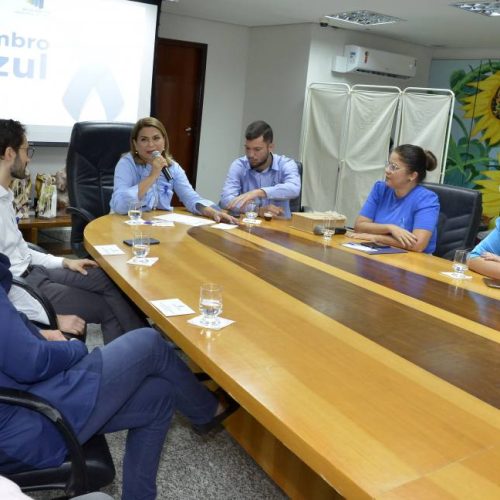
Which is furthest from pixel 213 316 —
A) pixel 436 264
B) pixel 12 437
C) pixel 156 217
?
pixel 156 217

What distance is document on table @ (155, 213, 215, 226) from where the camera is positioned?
3.13 meters

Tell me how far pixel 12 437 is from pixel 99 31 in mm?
4564

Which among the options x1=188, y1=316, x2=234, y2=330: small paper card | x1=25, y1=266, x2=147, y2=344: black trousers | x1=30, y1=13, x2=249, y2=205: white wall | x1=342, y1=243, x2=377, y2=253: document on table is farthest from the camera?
x1=30, y1=13, x2=249, y2=205: white wall

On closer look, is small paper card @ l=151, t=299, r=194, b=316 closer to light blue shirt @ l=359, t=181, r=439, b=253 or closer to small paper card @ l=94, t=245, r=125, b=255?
small paper card @ l=94, t=245, r=125, b=255

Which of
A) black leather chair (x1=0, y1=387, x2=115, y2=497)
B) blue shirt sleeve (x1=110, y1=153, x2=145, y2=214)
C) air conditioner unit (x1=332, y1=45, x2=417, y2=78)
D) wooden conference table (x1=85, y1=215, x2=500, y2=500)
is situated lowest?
black leather chair (x1=0, y1=387, x2=115, y2=497)

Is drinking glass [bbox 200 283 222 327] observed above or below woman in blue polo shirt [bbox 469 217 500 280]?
below

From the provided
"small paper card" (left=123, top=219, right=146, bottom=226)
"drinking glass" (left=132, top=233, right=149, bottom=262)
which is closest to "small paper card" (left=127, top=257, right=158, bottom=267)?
"drinking glass" (left=132, top=233, right=149, bottom=262)

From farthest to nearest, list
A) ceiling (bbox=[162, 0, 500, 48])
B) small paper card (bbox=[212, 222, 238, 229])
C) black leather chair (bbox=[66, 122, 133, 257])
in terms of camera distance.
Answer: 1. ceiling (bbox=[162, 0, 500, 48])
2. black leather chair (bbox=[66, 122, 133, 257])
3. small paper card (bbox=[212, 222, 238, 229])

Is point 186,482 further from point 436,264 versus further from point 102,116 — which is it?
point 102,116

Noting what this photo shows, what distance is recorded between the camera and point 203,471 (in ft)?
7.06

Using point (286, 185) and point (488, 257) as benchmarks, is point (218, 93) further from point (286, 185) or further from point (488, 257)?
point (488, 257)

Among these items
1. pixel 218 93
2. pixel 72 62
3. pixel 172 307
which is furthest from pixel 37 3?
pixel 172 307

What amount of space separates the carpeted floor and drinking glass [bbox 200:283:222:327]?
2.46ft

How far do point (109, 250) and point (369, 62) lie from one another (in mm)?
5006
